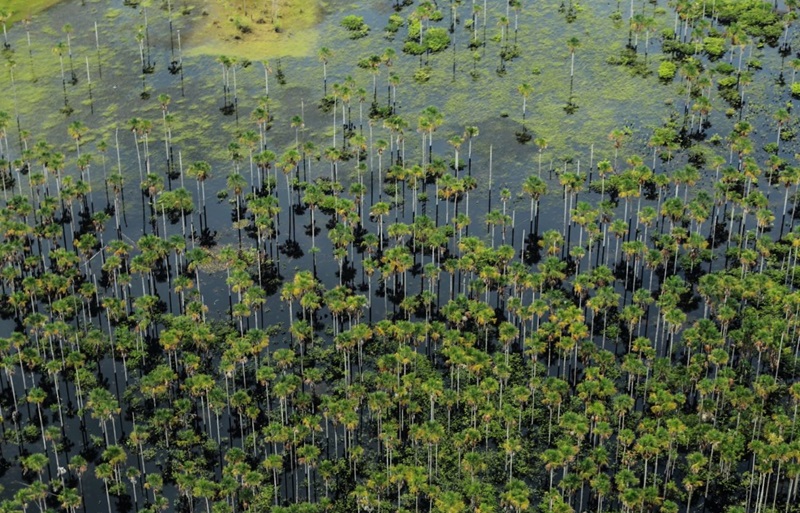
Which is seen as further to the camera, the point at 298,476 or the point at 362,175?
the point at 362,175

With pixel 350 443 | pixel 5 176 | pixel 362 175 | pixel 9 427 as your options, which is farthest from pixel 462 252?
pixel 5 176

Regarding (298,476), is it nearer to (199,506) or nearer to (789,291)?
(199,506)

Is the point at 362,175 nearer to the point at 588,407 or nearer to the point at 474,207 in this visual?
the point at 474,207

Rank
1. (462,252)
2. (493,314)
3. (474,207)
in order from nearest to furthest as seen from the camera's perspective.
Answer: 1. (493,314)
2. (462,252)
3. (474,207)

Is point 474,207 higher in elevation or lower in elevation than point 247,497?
higher

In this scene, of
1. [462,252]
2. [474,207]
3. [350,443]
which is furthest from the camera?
[474,207]

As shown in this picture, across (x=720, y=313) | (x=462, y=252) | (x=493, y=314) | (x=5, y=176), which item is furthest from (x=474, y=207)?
(x=5, y=176)
